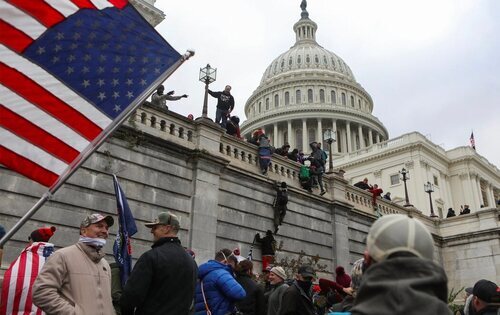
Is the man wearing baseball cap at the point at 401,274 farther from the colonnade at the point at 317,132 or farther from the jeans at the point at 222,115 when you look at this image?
the colonnade at the point at 317,132

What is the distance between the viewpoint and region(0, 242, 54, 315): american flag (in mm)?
5887

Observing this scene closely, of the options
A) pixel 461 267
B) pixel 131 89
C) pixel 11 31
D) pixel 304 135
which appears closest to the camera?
pixel 11 31

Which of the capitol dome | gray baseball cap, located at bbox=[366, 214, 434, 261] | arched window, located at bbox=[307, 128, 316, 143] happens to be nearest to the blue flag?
gray baseball cap, located at bbox=[366, 214, 434, 261]

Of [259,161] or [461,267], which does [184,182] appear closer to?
[259,161]

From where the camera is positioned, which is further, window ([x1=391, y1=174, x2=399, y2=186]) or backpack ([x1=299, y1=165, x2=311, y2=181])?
window ([x1=391, y1=174, x2=399, y2=186])

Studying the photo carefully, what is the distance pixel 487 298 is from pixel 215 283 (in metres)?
3.20

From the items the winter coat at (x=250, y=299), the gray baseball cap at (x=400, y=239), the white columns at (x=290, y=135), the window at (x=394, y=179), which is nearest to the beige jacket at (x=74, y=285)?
the winter coat at (x=250, y=299)

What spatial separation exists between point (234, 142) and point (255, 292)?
33.7 feet

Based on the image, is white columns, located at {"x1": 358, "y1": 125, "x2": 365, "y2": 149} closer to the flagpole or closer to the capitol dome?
the capitol dome

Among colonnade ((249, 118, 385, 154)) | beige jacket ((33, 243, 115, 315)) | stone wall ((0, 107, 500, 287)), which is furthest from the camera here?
colonnade ((249, 118, 385, 154))

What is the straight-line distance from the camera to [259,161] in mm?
17906

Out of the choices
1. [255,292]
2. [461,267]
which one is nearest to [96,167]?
[255,292]

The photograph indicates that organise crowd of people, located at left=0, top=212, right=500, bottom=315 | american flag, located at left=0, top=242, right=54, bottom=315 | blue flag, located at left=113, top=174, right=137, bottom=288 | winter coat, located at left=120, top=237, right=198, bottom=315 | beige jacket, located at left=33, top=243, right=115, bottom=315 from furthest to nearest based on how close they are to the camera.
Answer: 1. blue flag, located at left=113, top=174, right=137, bottom=288
2. american flag, located at left=0, top=242, right=54, bottom=315
3. winter coat, located at left=120, top=237, right=198, bottom=315
4. beige jacket, located at left=33, top=243, right=115, bottom=315
5. crowd of people, located at left=0, top=212, right=500, bottom=315

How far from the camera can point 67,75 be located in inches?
208
